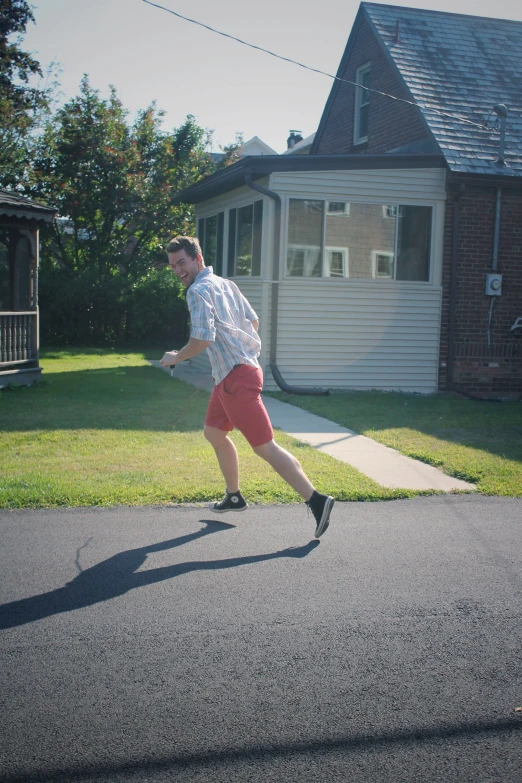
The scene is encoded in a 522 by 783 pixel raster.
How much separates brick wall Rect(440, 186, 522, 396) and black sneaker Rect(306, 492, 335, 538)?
9017 mm

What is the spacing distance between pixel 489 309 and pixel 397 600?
10354mm

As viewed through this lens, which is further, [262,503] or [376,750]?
[262,503]

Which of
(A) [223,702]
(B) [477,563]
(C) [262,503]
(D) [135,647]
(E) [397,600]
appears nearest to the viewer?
(A) [223,702]

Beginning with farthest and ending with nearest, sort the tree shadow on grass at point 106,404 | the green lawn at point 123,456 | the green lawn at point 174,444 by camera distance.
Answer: the tree shadow on grass at point 106,404, the green lawn at point 174,444, the green lawn at point 123,456

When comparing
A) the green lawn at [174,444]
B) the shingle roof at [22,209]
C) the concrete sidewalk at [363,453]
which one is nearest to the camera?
the green lawn at [174,444]

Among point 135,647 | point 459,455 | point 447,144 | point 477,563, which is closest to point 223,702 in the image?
point 135,647

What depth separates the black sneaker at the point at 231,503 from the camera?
570 cm

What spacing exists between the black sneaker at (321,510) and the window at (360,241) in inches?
323

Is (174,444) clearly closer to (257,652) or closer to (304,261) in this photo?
(257,652)

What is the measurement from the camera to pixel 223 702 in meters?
3.04

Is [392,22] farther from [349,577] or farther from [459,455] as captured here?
[349,577]

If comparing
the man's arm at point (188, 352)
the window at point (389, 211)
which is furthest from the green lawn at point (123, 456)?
the window at point (389, 211)

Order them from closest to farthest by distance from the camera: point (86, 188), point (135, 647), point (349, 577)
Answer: point (135, 647) → point (349, 577) → point (86, 188)

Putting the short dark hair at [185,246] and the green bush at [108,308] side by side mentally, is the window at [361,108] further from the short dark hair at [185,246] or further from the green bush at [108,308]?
the short dark hair at [185,246]
